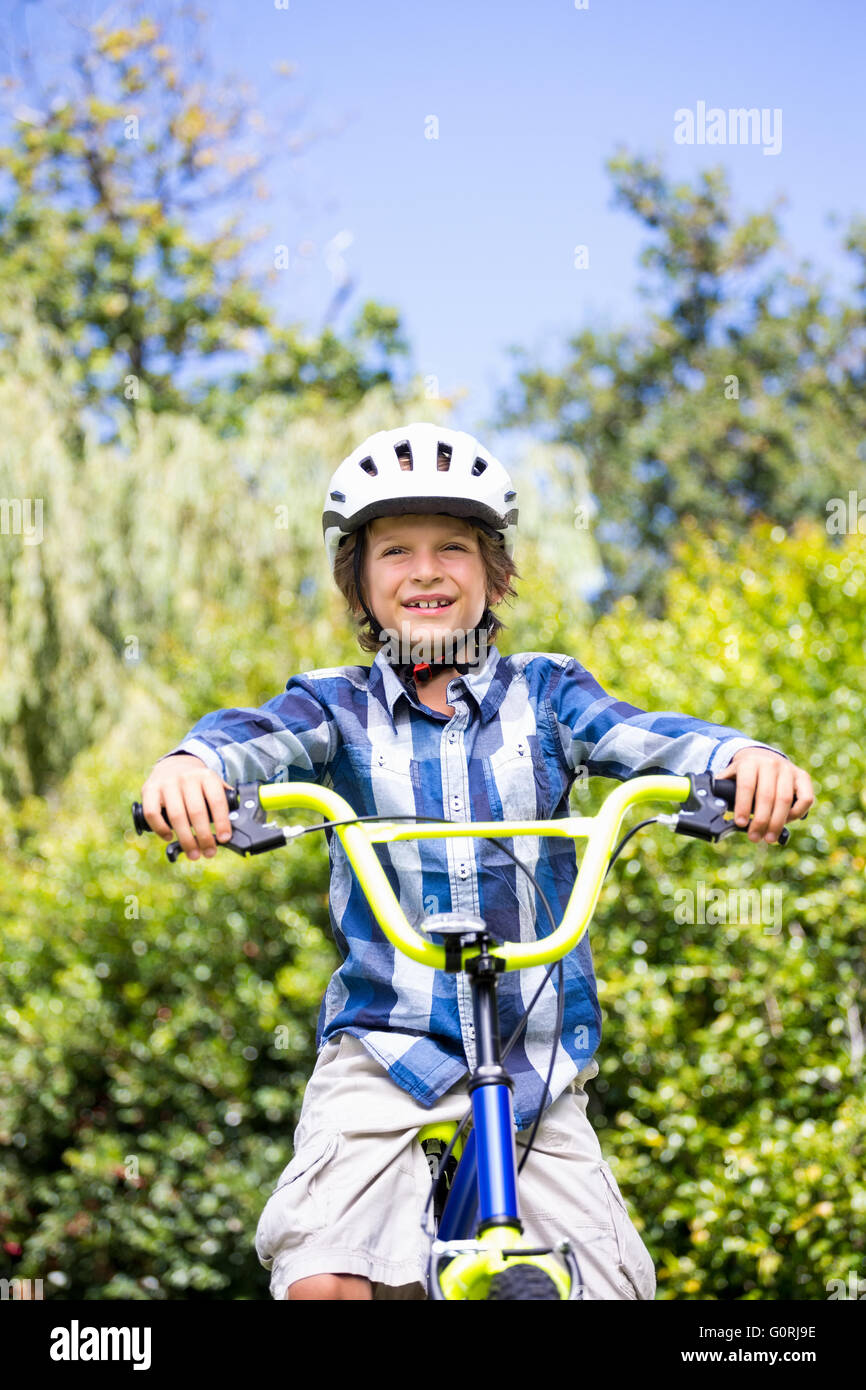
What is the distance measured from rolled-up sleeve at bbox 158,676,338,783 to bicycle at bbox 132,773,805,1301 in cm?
16

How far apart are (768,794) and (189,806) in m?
0.94

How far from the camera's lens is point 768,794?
220 centimetres

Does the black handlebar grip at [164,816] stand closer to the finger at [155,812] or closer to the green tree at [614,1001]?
the finger at [155,812]

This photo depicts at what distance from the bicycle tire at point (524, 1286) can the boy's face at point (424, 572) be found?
4.37ft

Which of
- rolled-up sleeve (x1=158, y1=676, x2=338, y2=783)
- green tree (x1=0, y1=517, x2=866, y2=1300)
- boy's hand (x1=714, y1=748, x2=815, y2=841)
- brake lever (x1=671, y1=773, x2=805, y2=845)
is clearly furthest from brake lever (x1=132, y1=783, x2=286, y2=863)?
green tree (x1=0, y1=517, x2=866, y2=1300)

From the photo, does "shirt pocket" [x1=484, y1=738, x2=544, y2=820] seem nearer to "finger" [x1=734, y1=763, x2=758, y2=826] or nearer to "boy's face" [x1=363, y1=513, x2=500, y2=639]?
"boy's face" [x1=363, y1=513, x2=500, y2=639]

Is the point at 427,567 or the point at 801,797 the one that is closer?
the point at 801,797

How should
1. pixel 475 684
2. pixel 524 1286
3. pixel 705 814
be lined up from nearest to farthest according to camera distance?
1. pixel 524 1286
2. pixel 705 814
3. pixel 475 684

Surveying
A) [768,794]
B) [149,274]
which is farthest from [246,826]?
[149,274]

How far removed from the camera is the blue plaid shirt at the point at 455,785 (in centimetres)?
236

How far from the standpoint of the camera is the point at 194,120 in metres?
18.3

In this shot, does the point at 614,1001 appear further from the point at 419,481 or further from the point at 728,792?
the point at 728,792

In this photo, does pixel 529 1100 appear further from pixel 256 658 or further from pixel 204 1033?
pixel 256 658

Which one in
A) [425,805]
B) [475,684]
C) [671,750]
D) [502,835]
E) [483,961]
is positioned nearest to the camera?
[483,961]
